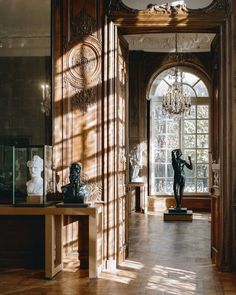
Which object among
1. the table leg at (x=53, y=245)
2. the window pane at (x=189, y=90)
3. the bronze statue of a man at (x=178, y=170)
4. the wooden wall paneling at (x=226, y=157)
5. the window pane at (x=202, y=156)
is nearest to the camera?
the table leg at (x=53, y=245)

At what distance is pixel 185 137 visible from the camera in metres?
15.8

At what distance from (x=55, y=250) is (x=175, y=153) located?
23.0ft

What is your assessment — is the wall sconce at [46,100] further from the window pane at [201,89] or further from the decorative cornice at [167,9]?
the window pane at [201,89]

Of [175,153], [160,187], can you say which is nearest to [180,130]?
[160,187]

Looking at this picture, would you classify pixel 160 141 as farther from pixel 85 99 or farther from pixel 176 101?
pixel 85 99

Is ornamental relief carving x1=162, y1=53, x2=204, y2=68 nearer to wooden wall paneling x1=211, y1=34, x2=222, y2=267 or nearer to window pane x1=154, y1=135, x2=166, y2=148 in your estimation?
window pane x1=154, y1=135, x2=166, y2=148

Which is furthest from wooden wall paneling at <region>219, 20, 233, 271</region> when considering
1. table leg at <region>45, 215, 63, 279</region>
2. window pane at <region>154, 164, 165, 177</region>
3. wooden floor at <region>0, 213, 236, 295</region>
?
window pane at <region>154, 164, 165, 177</region>

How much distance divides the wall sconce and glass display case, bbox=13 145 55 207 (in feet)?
2.02

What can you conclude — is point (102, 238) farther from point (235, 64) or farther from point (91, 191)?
point (235, 64)

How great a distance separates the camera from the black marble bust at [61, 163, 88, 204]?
6.27m

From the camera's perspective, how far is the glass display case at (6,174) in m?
6.78

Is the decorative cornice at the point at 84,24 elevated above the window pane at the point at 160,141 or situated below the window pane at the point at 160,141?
above

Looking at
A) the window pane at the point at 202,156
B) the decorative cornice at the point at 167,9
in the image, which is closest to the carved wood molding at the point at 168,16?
the decorative cornice at the point at 167,9

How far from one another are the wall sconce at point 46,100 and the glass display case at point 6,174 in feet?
2.07
